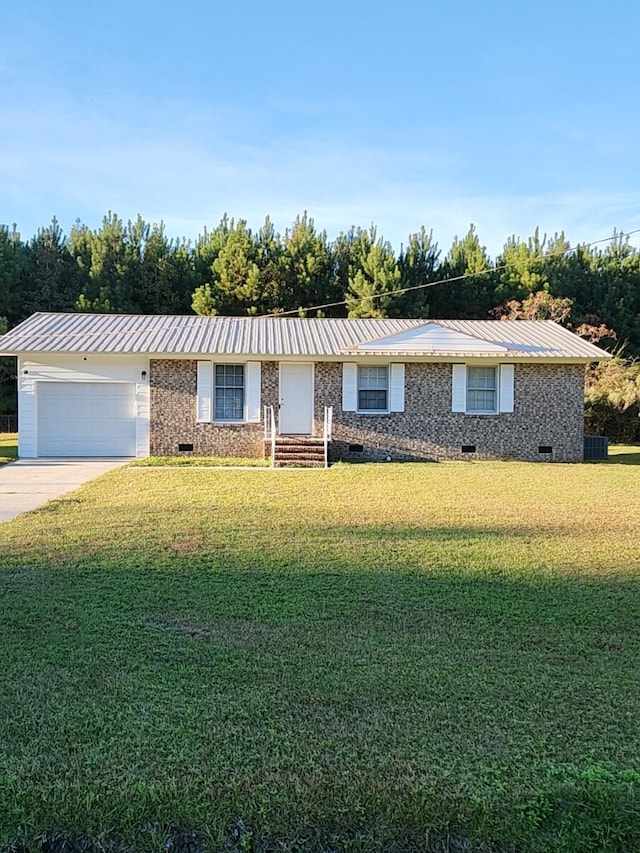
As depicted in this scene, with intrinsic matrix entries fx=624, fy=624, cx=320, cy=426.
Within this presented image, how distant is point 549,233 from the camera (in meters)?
29.9

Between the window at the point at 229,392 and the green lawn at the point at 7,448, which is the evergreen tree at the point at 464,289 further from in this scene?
the green lawn at the point at 7,448

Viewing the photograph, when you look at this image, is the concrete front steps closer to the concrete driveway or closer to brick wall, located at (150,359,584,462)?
brick wall, located at (150,359,584,462)

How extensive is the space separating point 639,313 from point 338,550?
1059 inches

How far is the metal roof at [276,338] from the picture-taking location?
52.0 feet

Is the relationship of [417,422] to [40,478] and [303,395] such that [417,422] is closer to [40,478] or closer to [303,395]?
[303,395]

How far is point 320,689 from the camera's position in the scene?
10.7ft

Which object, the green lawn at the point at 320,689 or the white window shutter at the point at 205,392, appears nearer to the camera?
the green lawn at the point at 320,689

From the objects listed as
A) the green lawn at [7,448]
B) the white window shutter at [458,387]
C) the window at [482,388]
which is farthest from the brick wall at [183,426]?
the window at [482,388]

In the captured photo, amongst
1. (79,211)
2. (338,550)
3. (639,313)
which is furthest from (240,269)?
(338,550)

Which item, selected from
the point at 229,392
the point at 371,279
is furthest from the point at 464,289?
the point at 229,392

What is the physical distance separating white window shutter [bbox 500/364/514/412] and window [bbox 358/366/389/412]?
120 inches

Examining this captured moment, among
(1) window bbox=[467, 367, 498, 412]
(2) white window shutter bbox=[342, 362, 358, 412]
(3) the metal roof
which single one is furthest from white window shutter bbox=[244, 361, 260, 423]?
(1) window bbox=[467, 367, 498, 412]

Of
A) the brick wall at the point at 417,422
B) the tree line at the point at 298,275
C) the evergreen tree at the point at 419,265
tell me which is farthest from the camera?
the evergreen tree at the point at 419,265

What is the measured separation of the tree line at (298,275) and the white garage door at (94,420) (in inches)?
429
